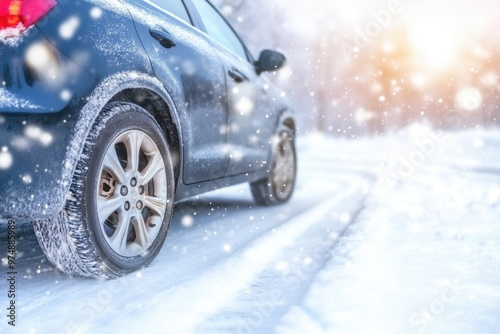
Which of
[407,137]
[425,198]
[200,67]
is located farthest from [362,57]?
[200,67]

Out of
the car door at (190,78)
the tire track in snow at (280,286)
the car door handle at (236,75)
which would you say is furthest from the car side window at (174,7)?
the tire track in snow at (280,286)

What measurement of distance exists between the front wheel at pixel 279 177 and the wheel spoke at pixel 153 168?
231cm

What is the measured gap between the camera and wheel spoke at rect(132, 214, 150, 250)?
2.53 m

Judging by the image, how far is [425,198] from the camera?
217 inches

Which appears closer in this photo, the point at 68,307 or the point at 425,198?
the point at 68,307

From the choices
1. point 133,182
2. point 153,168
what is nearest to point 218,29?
point 153,168

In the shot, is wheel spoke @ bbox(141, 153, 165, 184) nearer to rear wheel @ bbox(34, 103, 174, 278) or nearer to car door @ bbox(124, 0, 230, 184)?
rear wheel @ bbox(34, 103, 174, 278)

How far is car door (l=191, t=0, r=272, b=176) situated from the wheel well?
0.76m

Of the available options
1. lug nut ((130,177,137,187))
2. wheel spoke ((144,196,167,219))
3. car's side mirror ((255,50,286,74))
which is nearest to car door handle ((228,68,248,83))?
car's side mirror ((255,50,286,74))

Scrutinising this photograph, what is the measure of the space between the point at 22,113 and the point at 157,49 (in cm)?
90

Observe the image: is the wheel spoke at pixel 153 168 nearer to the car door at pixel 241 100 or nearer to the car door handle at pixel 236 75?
the car door at pixel 241 100

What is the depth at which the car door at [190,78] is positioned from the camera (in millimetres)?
2680

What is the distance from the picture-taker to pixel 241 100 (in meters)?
3.90

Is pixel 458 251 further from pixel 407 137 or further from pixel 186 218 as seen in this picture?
pixel 407 137
